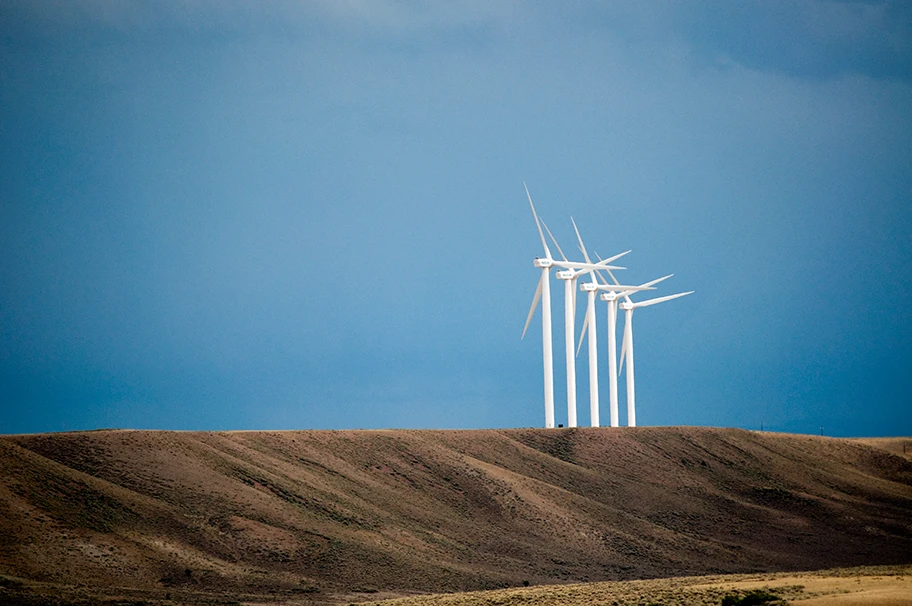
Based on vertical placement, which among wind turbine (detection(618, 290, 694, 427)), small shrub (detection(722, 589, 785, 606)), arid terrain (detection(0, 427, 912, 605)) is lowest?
small shrub (detection(722, 589, 785, 606))

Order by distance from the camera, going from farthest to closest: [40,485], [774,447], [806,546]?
1. [774,447]
2. [806,546]
3. [40,485]

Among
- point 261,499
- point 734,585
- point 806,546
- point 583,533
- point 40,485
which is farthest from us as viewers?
point 806,546

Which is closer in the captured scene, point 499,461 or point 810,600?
point 810,600

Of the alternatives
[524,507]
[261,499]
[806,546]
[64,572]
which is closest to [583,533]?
[524,507]

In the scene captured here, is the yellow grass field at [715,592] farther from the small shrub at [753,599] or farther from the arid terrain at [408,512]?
the arid terrain at [408,512]

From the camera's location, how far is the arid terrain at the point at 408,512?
6438 cm

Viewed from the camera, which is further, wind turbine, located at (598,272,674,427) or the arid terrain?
wind turbine, located at (598,272,674,427)

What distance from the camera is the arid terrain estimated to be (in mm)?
64375

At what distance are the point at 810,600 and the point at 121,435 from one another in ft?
160

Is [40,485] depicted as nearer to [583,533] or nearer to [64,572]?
[64,572]

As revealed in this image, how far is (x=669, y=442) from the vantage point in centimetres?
11525

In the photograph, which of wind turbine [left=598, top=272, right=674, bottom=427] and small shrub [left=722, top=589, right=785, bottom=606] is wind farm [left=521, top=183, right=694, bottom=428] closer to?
wind turbine [left=598, top=272, right=674, bottom=427]

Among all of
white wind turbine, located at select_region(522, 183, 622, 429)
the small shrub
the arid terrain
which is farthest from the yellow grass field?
white wind turbine, located at select_region(522, 183, 622, 429)

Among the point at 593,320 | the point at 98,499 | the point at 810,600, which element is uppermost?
the point at 593,320
